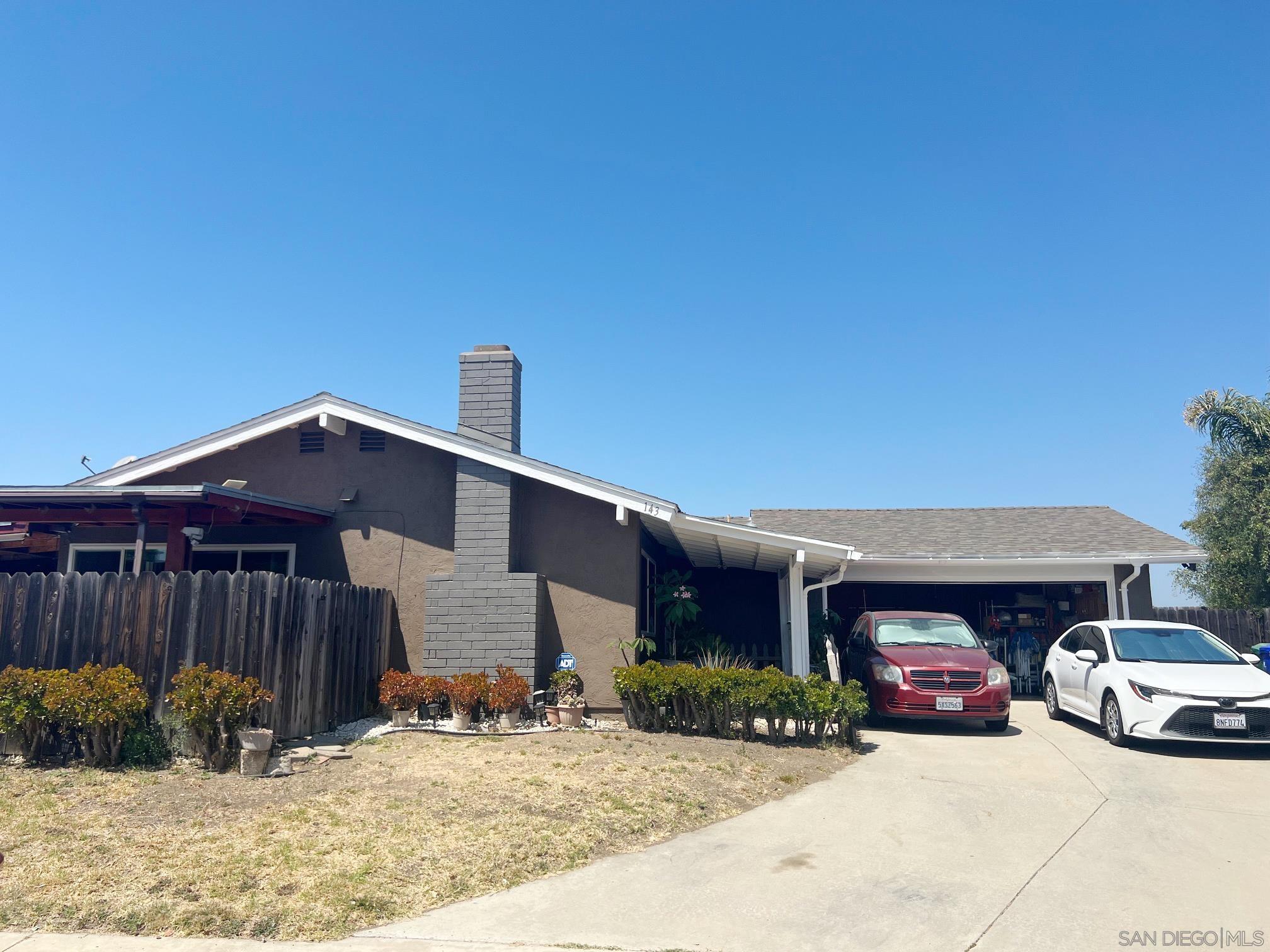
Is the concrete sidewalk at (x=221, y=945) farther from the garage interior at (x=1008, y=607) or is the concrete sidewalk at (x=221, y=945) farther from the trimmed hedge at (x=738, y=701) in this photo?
the garage interior at (x=1008, y=607)

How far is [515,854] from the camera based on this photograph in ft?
20.2

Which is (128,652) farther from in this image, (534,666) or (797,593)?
(797,593)

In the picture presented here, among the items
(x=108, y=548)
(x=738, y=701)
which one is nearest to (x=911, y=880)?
(x=738, y=701)

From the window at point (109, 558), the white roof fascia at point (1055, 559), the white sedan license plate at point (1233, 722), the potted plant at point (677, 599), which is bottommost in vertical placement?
the white sedan license plate at point (1233, 722)

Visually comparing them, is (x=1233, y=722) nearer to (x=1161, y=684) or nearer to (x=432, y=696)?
(x=1161, y=684)

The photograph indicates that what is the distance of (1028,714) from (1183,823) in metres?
7.09

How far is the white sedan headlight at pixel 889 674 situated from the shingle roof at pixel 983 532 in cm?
364

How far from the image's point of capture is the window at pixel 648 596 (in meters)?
13.2

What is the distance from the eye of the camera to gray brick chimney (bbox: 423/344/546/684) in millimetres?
11727

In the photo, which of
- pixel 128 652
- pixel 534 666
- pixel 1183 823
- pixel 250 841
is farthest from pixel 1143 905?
pixel 128 652

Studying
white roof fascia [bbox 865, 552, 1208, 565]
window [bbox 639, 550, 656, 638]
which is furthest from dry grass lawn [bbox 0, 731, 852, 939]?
white roof fascia [bbox 865, 552, 1208, 565]

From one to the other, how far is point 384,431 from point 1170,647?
35.5 feet

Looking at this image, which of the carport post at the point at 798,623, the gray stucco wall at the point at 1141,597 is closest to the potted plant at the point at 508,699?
the carport post at the point at 798,623

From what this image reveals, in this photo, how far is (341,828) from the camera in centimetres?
661
